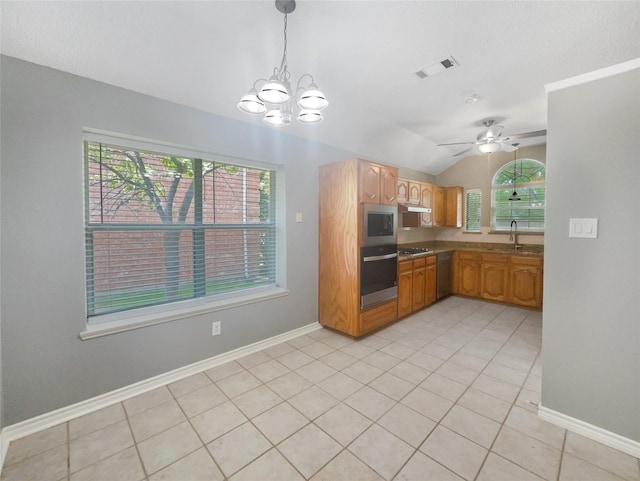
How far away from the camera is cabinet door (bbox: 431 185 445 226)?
5.17 m

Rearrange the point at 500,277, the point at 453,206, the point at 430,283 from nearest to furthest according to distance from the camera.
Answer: the point at 430,283 < the point at 500,277 < the point at 453,206

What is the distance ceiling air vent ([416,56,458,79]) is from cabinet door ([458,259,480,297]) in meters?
3.57

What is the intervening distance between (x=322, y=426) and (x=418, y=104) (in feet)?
10.3

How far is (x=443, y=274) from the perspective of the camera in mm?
4770

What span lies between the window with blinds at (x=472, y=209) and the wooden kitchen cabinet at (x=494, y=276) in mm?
972

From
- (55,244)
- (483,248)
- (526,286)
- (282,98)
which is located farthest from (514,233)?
(55,244)

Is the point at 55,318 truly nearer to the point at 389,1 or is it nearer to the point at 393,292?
the point at 389,1

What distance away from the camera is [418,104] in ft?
9.66

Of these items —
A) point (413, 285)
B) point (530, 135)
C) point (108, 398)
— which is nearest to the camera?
point (108, 398)

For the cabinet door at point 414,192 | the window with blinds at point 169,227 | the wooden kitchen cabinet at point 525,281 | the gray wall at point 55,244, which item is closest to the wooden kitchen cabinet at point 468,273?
the wooden kitchen cabinet at point 525,281

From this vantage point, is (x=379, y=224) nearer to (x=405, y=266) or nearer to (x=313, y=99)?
(x=405, y=266)

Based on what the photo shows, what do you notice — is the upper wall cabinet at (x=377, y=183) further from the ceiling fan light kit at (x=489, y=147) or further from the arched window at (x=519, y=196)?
the arched window at (x=519, y=196)

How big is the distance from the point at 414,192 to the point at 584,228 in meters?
2.99

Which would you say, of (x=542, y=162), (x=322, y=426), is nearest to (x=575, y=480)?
(x=322, y=426)
